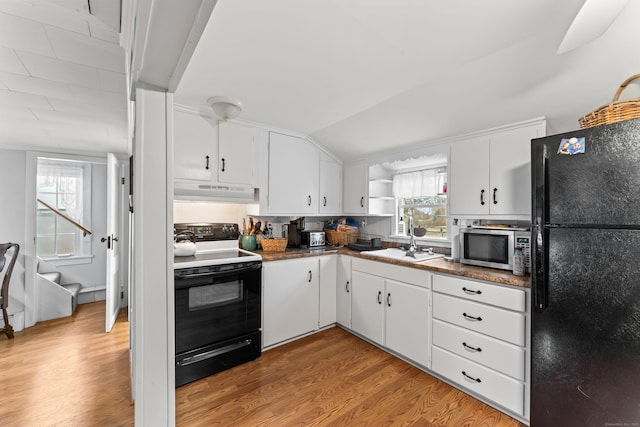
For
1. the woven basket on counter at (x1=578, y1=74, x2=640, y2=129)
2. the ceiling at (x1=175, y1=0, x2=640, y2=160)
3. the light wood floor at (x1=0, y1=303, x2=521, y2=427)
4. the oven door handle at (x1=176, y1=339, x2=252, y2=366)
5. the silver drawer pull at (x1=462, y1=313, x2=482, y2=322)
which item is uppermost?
the ceiling at (x1=175, y1=0, x2=640, y2=160)

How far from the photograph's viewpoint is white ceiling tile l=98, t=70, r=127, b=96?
1.70 metres

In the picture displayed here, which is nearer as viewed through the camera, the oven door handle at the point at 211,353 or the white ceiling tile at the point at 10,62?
the white ceiling tile at the point at 10,62

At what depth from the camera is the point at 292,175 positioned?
304 cm

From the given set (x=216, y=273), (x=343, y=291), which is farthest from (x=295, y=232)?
(x=216, y=273)

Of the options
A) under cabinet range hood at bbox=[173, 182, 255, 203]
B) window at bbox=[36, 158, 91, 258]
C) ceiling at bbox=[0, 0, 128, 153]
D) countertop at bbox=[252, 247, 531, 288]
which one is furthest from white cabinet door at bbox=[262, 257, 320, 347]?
window at bbox=[36, 158, 91, 258]

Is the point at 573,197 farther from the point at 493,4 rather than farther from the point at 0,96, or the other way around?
the point at 0,96

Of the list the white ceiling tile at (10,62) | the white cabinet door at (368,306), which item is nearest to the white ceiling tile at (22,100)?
the white ceiling tile at (10,62)

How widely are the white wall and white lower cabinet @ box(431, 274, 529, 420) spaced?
4.40 metres

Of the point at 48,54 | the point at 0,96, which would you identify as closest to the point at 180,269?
the point at 48,54

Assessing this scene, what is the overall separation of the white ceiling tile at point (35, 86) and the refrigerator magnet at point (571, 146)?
3.06 meters

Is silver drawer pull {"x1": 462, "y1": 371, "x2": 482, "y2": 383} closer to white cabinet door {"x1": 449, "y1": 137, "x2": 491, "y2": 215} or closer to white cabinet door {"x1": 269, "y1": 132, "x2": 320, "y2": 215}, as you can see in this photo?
white cabinet door {"x1": 449, "y1": 137, "x2": 491, "y2": 215}

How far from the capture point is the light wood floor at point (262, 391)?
1.76m

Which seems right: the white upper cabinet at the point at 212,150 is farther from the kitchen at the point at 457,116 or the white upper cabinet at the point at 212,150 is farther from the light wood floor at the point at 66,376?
the light wood floor at the point at 66,376

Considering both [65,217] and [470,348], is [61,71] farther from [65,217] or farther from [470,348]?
[470,348]
